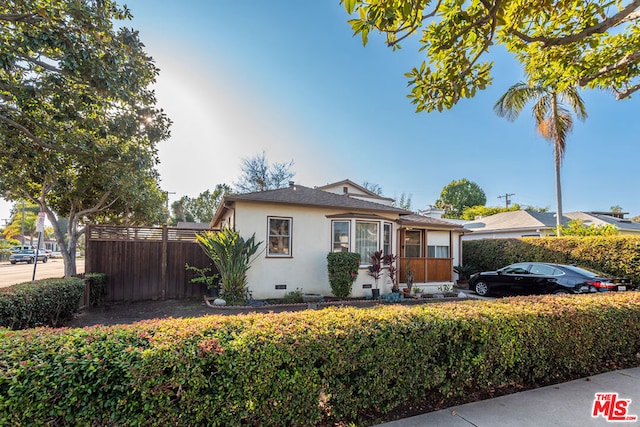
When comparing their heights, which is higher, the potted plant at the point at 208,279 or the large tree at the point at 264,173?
the large tree at the point at 264,173

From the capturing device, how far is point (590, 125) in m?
14.9

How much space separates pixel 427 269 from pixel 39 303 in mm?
11433

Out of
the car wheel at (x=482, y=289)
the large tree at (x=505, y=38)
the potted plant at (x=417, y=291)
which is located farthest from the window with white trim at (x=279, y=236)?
the car wheel at (x=482, y=289)

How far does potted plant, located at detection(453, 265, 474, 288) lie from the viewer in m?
14.2

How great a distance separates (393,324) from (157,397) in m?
2.06

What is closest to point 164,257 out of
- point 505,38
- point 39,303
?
point 39,303

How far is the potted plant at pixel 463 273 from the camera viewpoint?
14195 mm

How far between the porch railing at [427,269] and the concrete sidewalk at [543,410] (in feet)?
26.1

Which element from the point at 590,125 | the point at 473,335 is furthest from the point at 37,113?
the point at 590,125

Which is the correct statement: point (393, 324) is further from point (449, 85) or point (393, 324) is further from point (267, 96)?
point (267, 96)

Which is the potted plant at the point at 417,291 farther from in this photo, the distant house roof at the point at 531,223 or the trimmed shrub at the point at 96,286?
the distant house roof at the point at 531,223

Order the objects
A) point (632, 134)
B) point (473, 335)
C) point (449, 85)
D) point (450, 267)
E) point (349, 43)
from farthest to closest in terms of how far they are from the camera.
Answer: point (632, 134) → point (450, 267) → point (349, 43) → point (449, 85) → point (473, 335)

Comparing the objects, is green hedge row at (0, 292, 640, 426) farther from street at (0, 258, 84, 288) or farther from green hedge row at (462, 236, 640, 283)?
street at (0, 258, 84, 288)

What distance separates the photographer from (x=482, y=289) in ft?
39.8
